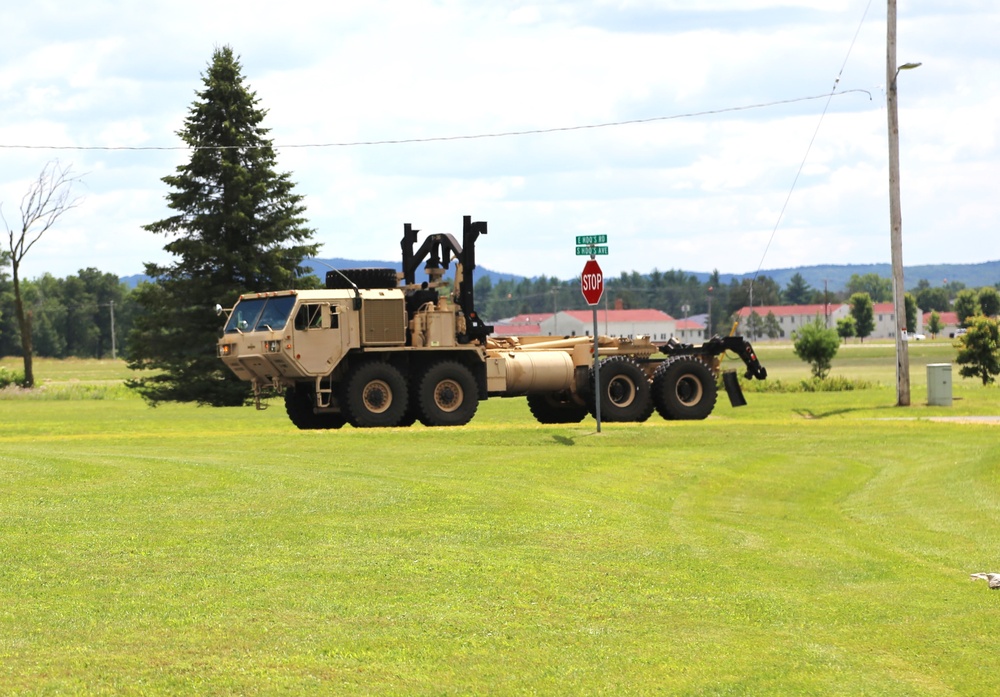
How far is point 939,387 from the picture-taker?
36188mm

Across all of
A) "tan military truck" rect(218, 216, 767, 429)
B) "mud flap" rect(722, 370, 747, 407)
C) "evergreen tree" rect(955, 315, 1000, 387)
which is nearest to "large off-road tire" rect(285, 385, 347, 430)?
"tan military truck" rect(218, 216, 767, 429)

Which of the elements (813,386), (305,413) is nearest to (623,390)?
(305,413)

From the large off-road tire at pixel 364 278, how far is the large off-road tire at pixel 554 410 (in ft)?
17.8

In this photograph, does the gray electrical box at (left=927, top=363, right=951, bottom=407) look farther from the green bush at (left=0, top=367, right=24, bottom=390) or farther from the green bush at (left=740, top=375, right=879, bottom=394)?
the green bush at (left=0, top=367, right=24, bottom=390)

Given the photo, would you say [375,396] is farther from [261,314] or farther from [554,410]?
[554,410]

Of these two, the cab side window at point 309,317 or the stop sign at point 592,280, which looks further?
the cab side window at point 309,317

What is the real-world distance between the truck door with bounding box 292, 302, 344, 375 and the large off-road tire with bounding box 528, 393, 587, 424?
6.73 m

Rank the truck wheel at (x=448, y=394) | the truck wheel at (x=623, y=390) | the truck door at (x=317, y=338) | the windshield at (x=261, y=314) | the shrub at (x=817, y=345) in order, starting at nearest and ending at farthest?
the truck door at (x=317, y=338) → the windshield at (x=261, y=314) → the truck wheel at (x=448, y=394) → the truck wheel at (x=623, y=390) → the shrub at (x=817, y=345)

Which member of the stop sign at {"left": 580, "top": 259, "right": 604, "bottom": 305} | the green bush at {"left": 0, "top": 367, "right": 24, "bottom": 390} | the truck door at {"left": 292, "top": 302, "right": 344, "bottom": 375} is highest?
the stop sign at {"left": 580, "top": 259, "right": 604, "bottom": 305}

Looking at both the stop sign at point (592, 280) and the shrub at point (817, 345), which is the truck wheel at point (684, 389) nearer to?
the stop sign at point (592, 280)

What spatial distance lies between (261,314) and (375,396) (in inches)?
113

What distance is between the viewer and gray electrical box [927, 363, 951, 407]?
118 feet

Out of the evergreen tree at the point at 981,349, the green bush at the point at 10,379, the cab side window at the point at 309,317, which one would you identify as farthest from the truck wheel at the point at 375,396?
the green bush at the point at 10,379

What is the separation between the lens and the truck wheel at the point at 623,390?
29.8 m
